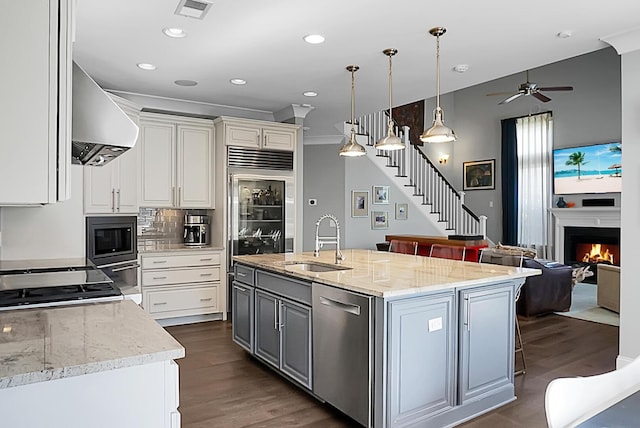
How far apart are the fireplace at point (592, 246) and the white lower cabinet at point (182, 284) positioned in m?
6.34

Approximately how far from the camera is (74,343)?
4.66ft

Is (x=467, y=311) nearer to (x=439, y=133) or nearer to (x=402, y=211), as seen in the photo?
(x=439, y=133)

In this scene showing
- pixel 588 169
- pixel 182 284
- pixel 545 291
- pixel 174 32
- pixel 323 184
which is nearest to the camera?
pixel 174 32

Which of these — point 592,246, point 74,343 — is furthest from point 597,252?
point 74,343

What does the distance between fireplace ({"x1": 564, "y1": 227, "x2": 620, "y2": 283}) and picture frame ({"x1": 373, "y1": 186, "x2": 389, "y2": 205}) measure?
3.38 metres

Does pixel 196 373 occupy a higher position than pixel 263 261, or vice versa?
pixel 263 261

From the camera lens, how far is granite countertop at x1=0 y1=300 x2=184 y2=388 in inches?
48.1

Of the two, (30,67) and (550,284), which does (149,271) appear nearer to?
(30,67)

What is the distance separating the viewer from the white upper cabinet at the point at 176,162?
17.2 feet

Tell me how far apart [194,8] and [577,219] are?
305 inches

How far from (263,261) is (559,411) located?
9.57 ft

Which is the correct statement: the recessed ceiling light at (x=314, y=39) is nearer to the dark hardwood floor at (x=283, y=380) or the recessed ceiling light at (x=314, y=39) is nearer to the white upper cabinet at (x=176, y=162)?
the white upper cabinet at (x=176, y=162)

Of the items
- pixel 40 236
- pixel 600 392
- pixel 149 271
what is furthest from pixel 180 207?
pixel 600 392

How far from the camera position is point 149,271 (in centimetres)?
505
